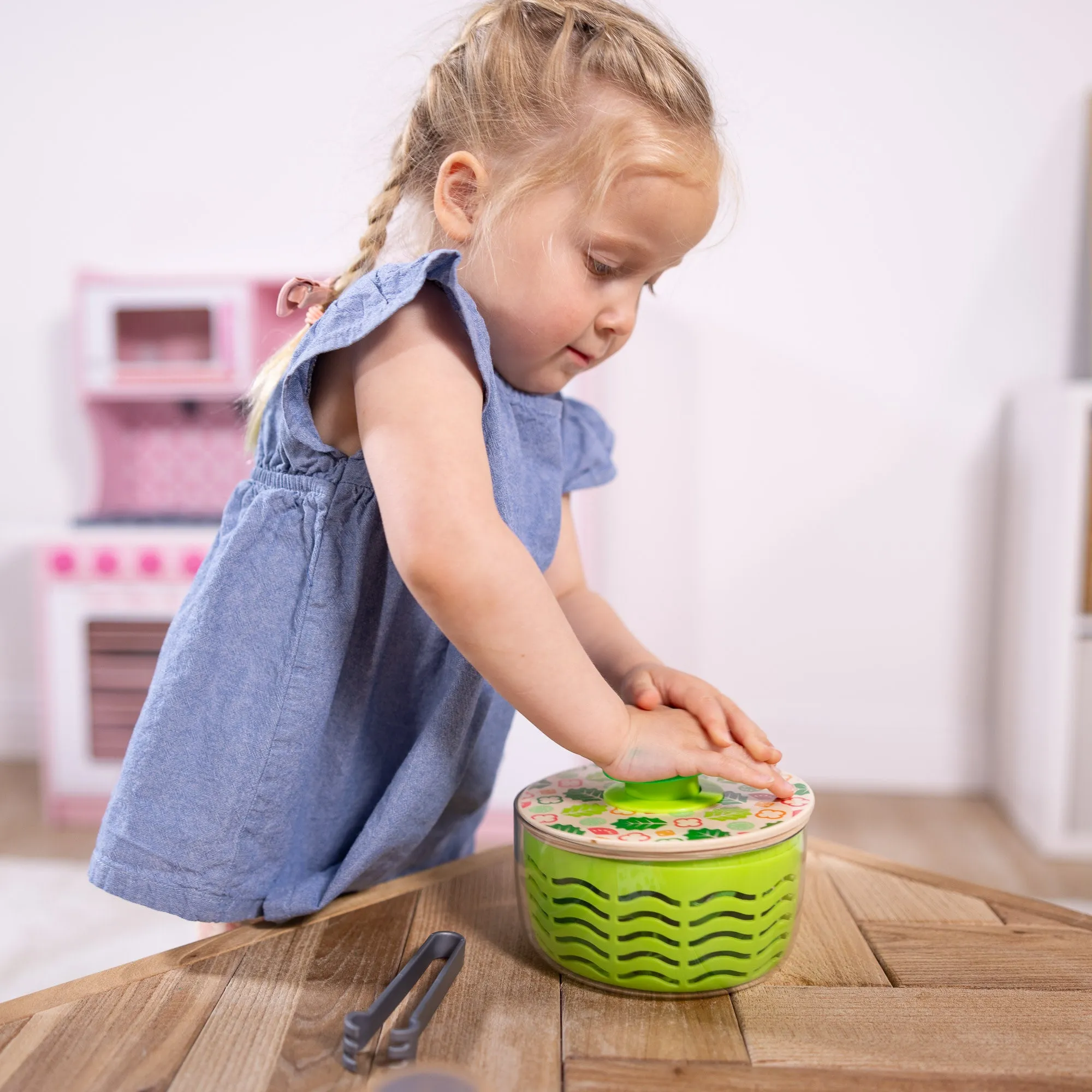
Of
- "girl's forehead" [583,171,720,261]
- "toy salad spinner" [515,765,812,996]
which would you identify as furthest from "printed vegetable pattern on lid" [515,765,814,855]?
"girl's forehead" [583,171,720,261]

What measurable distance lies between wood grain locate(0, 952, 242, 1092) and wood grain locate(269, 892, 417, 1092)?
48mm

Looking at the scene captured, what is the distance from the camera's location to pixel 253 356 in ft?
6.96

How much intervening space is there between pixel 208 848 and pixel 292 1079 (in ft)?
0.66

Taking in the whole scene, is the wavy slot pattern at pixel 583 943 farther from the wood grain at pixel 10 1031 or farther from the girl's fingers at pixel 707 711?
the wood grain at pixel 10 1031

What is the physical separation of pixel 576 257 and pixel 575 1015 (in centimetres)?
41

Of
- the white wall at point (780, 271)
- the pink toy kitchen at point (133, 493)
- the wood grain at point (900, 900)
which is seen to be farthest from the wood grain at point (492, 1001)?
the white wall at point (780, 271)

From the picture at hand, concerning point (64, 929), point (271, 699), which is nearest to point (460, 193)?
point (271, 699)

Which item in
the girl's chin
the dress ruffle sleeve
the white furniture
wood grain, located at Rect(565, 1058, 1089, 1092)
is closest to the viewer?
wood grain, located at Rect(565, 1058, 1089, 1092)

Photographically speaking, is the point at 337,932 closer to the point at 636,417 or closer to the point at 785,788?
the point at 785,788

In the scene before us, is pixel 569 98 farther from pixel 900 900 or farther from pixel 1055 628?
pixel 1055 628

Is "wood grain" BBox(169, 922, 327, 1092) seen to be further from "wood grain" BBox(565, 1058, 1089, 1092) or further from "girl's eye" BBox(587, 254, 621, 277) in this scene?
"girl's eye" BBox(587, 254, 621, 277)

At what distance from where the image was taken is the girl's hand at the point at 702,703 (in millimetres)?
569

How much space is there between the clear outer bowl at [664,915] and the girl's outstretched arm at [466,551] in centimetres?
6

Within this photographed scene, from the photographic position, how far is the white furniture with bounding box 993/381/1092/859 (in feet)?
5.93
